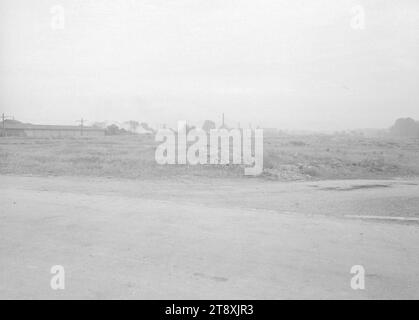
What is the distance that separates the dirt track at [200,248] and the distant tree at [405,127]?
5293 inches

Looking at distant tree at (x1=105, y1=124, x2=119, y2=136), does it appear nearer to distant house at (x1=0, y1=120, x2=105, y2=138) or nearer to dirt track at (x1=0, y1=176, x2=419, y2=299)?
distant house at (x1=0, y1=120, x2=105, y2=138)

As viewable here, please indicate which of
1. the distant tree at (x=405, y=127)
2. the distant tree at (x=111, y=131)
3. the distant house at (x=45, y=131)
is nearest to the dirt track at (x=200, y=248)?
the distant house at (x=45, y=131)

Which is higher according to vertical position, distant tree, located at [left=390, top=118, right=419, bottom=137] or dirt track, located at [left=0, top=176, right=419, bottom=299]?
distant tree, located at [left=390, top=118, right=419, bottom=137]

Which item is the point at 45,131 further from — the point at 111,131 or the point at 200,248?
the point at 200,248

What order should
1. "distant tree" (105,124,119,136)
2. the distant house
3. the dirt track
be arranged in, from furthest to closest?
"distant tree" (105,124,119,136) < the distant house < the dirt track

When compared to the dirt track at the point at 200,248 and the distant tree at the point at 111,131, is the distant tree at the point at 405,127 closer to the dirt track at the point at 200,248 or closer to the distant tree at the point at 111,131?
the distant tree at the point at 111,131

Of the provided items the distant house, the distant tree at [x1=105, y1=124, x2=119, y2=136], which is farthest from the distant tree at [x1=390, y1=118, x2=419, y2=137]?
the distant house

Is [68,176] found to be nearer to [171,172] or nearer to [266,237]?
[171,172]

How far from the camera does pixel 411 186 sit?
63.7 ft

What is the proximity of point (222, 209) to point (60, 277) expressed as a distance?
6.55 m

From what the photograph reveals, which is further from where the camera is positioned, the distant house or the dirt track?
the distant house

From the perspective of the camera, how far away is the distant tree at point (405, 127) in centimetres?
13370

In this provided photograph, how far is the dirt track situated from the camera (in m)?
5.14

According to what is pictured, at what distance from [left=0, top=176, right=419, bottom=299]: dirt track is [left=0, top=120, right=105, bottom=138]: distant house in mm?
73791
